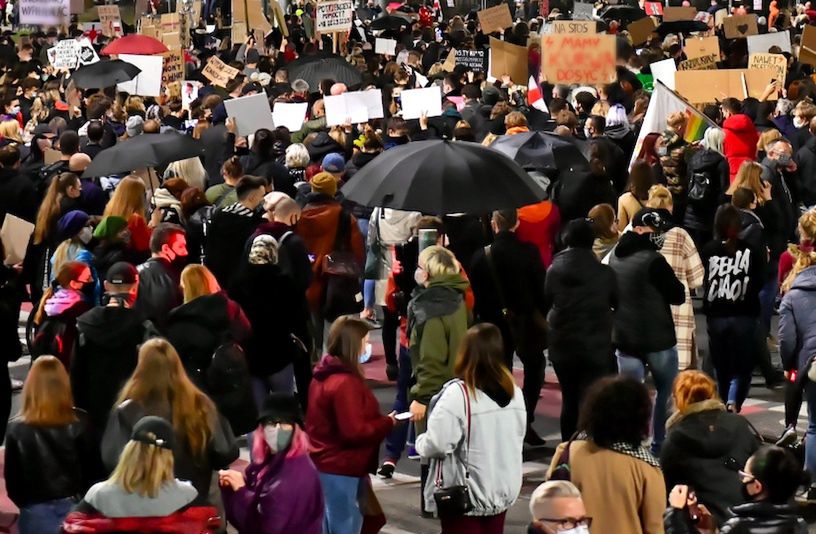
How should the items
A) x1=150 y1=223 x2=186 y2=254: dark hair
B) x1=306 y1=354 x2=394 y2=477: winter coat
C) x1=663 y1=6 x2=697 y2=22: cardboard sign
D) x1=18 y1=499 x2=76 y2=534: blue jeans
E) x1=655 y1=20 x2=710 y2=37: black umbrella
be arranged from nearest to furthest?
1. x1=18 y1=499 x2=76 y2=534: blue jeans
2. x1=306 y1=354 x2=394 y2=477: winter coat
3. x1=150 y1=223 x2=186 y2=254: dark hair
4. x1=655 y1=20 x2=710 y2=37: black umbrella
5. x1=663 y1=6 x2=697 y2=22: cardboard sign

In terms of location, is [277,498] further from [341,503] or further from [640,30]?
[640,30]

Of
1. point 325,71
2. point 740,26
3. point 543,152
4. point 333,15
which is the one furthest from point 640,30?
point 543,152

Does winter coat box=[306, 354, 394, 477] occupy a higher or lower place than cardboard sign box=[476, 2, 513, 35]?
higher

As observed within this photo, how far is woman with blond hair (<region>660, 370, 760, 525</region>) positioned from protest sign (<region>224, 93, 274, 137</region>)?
10019 millimetres

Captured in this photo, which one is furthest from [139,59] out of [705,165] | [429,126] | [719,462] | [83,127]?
[719,462]

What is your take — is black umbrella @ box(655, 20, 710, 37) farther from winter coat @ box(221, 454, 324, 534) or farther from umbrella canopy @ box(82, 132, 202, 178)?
winter coat @ box(221, 454, 324, 534)

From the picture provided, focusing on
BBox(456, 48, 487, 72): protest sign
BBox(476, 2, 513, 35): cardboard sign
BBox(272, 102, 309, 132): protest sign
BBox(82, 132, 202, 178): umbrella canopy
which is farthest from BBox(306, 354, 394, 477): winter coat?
BBox(476, 2, 513, 35): cardboard sign

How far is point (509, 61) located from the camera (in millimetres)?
22422

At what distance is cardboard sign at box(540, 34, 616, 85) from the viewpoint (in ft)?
66.8

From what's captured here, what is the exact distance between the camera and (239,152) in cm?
1698

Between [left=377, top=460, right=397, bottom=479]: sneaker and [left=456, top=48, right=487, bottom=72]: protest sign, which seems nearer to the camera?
[left=377, top=460, right=397, bottom=479]: sneaker

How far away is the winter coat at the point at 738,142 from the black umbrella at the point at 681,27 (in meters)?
16.0

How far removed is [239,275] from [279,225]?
1011mm

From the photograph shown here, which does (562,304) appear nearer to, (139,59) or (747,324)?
(747,324)
